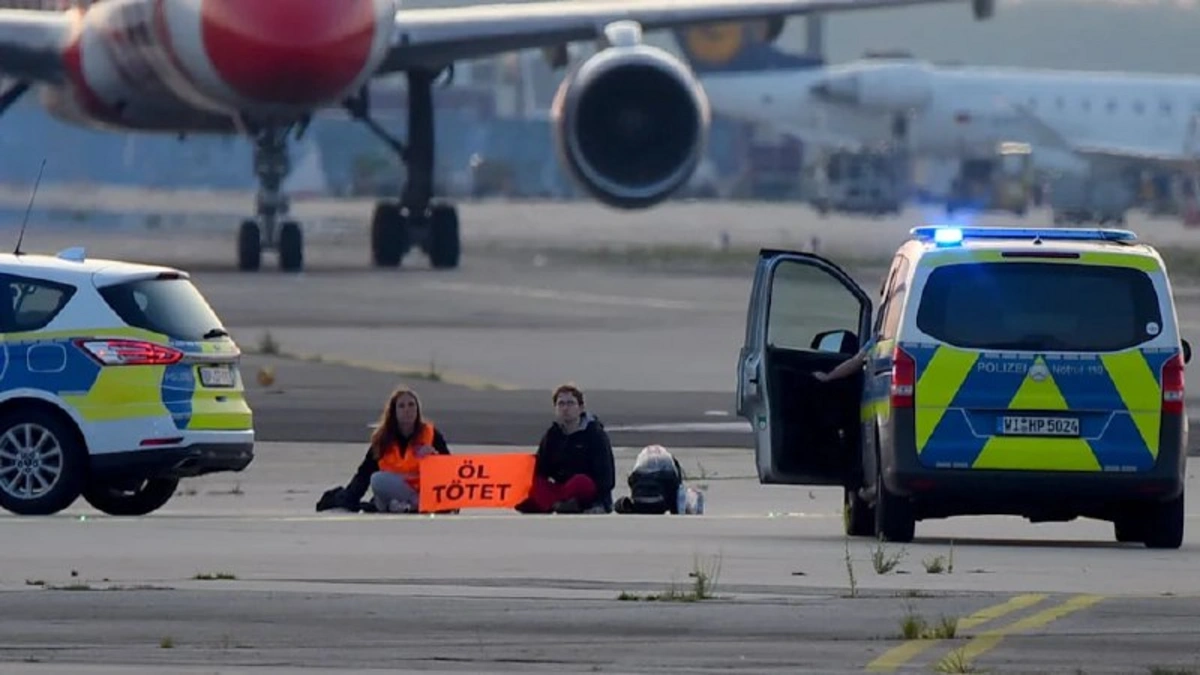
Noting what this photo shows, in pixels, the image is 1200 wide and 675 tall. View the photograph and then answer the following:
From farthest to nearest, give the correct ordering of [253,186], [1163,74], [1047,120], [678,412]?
[1163,74]
[1047,120]
[253,186]
[678,412]

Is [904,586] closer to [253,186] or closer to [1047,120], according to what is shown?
[253,186]

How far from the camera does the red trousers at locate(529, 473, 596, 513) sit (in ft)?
54.0

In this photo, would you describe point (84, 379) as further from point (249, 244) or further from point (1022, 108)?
point (1022, 108)

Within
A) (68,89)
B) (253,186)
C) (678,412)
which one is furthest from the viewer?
(253,186)

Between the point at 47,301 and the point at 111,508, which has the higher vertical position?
the point at 47,301

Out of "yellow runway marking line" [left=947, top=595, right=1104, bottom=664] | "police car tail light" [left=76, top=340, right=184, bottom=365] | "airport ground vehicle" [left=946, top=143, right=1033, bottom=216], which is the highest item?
"police car tail light" [left=76, top=340, right=184, bottom=365]

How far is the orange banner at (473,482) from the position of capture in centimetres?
1683

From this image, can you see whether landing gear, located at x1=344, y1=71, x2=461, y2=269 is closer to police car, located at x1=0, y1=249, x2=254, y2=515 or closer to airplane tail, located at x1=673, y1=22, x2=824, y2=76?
police car, located at x1=0, y1=249, x2=254, y2=515

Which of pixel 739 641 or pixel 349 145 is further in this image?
pixel 349 145

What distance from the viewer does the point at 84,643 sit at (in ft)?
34.1

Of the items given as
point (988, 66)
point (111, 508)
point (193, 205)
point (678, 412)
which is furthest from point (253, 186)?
point (111, 508)

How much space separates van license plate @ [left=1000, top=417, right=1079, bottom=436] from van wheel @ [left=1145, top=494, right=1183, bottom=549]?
653mm

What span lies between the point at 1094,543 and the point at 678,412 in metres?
8.30

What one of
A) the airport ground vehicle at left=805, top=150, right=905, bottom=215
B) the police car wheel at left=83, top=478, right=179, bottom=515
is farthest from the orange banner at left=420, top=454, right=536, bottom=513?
the airport ground vehicle at left=805, top=150, right=905, bottom=215
